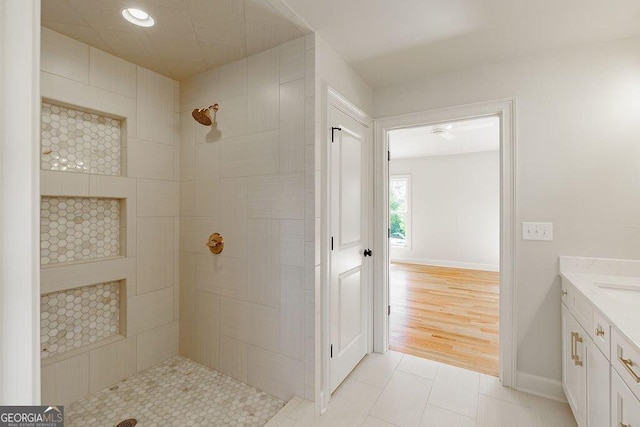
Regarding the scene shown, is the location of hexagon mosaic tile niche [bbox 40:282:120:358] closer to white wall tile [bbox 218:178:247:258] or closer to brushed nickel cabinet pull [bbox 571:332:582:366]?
white wall tile [bbox 218:178:247:258]

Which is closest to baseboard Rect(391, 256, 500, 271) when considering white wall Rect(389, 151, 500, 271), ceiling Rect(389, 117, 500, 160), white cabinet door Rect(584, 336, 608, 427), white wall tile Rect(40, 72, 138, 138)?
white wall Rect(389, 151, 500, 271)

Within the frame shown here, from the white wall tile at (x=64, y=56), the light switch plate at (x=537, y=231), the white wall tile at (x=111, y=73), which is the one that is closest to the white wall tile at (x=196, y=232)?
the white wall tile at (x=111, y=73)

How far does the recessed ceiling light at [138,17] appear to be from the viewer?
1.63 m

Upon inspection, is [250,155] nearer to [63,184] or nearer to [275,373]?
[63,184]

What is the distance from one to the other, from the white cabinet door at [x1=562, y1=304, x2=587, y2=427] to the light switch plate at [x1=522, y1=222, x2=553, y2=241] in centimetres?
46

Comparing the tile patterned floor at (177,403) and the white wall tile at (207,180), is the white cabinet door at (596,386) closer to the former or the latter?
the tile patterned floor at (177,403)

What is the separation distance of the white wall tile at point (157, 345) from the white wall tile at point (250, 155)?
53.6 inches

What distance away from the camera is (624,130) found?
1.85m

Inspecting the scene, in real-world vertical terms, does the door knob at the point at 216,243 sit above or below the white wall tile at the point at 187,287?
above

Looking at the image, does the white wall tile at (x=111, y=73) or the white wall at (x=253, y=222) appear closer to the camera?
the white wall at (x=253, y=222)

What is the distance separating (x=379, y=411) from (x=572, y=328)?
1.27m

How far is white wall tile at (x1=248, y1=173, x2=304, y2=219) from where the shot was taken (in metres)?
1.87

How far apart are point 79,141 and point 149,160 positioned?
43 centimetres

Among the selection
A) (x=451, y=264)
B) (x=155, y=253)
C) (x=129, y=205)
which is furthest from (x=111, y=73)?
(x=451, y=264)
